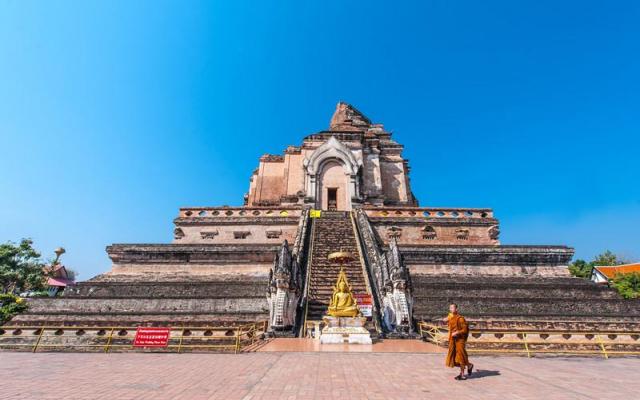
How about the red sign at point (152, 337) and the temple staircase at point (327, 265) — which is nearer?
the red sign at point (152, 337)

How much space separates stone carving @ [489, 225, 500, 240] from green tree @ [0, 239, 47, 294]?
3500 centimetres

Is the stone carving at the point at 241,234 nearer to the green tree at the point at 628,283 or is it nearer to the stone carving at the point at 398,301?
the stone carving at the point at 398,301

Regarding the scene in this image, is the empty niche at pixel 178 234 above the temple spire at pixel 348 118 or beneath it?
beneath

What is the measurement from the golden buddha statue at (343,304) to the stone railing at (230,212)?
11.2 metres

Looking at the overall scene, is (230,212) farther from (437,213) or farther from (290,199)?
(437,213)

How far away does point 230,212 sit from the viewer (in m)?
22.1

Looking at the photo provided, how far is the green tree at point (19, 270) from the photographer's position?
1045 inches

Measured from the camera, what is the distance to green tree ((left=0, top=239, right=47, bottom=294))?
1045 inches

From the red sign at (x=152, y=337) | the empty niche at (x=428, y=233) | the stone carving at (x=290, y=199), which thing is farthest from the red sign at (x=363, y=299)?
the stone carving at (x=290, y=199)

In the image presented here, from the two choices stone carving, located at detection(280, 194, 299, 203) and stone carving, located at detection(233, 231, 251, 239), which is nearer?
stone carving, located at detection(233, 231, 251, 239)

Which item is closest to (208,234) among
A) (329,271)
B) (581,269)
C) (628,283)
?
(329,271)

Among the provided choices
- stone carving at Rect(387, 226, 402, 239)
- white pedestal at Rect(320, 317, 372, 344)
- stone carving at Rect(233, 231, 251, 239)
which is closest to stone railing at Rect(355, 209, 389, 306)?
stone carving at Rect(387, 226, 402, 239)

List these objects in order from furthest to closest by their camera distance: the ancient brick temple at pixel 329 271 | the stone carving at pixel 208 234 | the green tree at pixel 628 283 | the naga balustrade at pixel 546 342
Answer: the green tree at pixel 628 283
the stone carving at pixel 208 234
the ancient brick temple at pixel 329 271
the naga balustrade at pixel 546 342

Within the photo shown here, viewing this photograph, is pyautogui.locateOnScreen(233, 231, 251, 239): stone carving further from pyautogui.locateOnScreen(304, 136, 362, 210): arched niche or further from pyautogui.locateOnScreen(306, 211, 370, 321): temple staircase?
pyautogui.locateOnScreen(304, 136, 362, 210): arched niche
